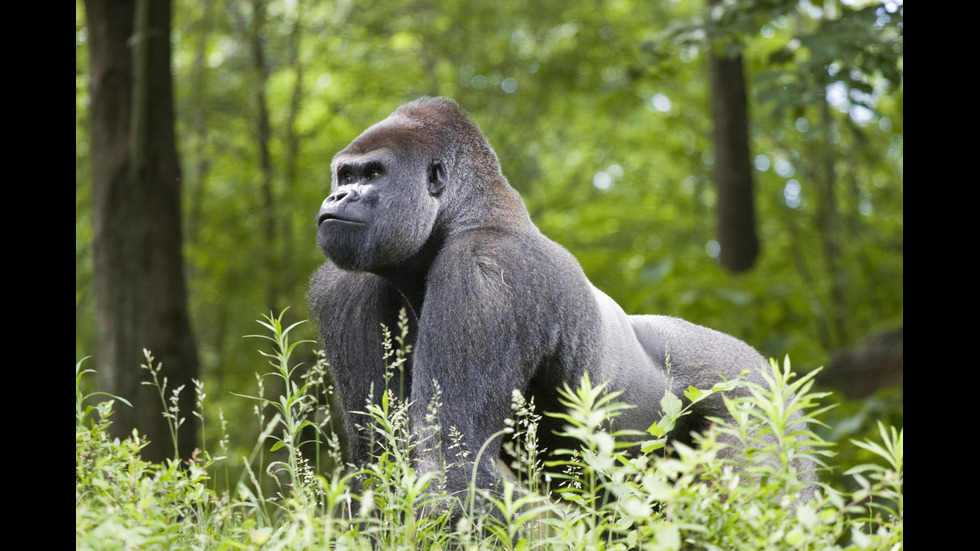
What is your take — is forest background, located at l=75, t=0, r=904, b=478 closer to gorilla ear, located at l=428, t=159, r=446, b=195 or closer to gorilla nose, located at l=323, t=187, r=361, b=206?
gorilla ear, located at l=428, t=159, r=446, b=195

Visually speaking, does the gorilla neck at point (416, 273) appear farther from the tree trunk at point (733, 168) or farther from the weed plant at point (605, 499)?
the tree trunk at point (733, 168)

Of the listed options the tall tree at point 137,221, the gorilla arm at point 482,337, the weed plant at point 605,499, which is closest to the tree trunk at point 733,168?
the tall tree at point 137,221

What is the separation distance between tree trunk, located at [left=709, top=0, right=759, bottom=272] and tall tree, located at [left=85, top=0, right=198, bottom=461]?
5524 mm

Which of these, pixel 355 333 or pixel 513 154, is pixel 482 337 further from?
pixel 513 154

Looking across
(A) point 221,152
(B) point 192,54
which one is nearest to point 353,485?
(A) point 221,152

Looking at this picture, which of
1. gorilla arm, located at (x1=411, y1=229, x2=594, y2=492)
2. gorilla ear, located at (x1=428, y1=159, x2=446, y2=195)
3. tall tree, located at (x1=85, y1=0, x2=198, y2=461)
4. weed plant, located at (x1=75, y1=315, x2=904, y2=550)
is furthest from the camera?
tall tree, located at (x1=85, y1=0, x2=198, y2=461)

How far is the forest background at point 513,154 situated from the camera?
332 inches

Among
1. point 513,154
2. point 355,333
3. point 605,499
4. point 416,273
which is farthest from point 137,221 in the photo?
point 513,154

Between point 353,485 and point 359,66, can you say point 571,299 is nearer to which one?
point 353,485

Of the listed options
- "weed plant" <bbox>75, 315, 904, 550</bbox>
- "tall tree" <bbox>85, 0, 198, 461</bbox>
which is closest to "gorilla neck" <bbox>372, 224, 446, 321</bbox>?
"weed plant" <bbox>75, 315, 904, 550</bbox>

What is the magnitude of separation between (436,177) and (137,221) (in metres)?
3.37

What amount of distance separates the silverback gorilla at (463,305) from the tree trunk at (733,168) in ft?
19.5

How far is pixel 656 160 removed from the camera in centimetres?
1394

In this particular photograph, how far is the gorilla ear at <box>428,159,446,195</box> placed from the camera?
338 centimetres
